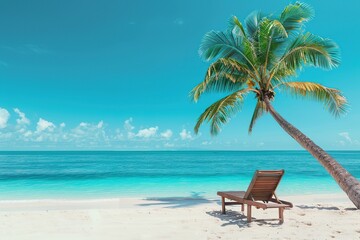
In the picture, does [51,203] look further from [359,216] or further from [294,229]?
[359,216]

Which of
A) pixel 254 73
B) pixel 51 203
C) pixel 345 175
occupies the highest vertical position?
pixel 254 73

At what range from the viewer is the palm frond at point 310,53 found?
8633 millimetres

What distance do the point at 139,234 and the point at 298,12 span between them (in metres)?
7.70

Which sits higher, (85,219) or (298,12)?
(298,12)

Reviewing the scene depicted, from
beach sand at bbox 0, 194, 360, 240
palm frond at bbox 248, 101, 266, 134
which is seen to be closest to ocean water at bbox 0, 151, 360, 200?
palm frond at bbox 248, 101, 266, 134

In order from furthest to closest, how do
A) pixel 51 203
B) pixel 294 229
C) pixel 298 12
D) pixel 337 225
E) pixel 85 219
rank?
pixel 51 203 < pixel 298 12 < pixel 85 219 < pixel 337 225 < pixel 294 229

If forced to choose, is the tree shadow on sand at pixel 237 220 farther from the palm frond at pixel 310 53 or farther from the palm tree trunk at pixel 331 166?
the palm frond at pixel 310 53

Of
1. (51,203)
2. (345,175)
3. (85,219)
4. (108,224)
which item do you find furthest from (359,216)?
(51,203)

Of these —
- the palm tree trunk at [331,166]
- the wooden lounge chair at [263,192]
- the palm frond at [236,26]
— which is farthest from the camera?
the palm frond at [236,26]

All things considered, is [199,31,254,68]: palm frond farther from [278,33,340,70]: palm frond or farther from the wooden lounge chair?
the wooden lounge chair

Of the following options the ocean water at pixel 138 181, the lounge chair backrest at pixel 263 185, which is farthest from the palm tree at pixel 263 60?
the ocean water at pixel 138 181

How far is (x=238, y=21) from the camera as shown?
31.6ft

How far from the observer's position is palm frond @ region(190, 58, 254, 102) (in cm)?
927

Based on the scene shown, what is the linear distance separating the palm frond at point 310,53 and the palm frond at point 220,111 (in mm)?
1617
